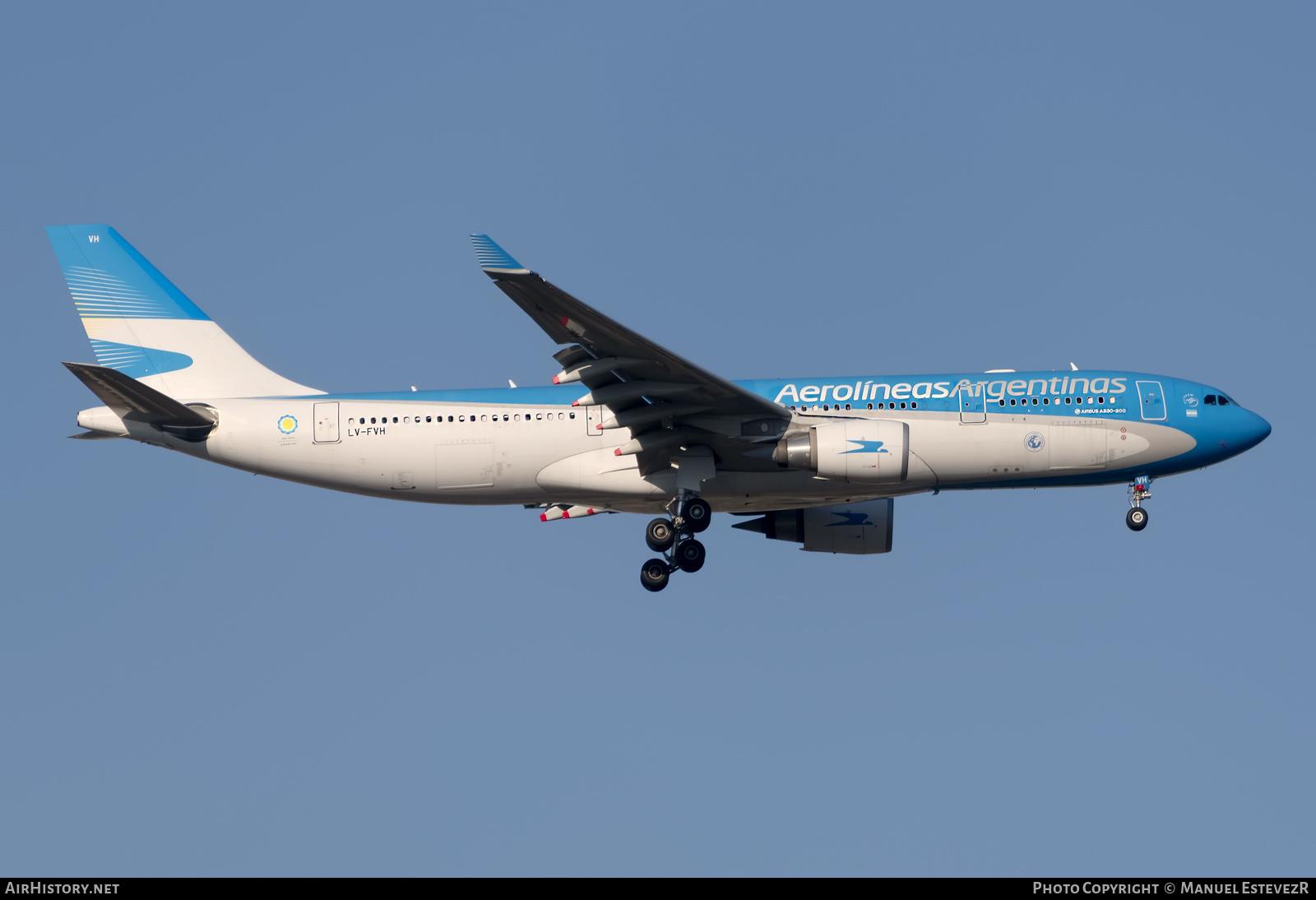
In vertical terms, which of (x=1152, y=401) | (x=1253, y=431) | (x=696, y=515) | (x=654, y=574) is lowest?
(x=654, y=574)

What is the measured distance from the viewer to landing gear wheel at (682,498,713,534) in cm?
3244

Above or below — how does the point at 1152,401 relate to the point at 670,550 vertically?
above

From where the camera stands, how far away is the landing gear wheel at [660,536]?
3288 cm

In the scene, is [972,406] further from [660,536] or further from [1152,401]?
[660,536]

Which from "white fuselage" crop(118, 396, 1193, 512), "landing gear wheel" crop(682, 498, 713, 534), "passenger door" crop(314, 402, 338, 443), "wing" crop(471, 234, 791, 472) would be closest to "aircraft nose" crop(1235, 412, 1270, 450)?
"white fuselage" crop(118, 396, 1193, 512)

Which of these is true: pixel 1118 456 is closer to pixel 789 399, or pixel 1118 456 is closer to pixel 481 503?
pixel 789 399

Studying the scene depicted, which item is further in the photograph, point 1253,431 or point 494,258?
point 1253,431

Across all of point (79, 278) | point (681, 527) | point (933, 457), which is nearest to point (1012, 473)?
point (933, 457)

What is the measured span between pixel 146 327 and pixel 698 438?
14052 mm

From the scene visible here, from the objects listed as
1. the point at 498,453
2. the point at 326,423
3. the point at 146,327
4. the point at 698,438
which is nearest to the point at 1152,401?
the point at 698,438

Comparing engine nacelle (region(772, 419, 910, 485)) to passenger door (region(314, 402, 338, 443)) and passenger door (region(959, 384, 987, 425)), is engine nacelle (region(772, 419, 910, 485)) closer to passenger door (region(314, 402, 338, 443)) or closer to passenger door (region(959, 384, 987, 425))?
A: passenger door (region(959, 384, 987, 425))

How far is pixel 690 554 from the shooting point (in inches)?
1300

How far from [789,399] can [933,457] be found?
3.49 meters

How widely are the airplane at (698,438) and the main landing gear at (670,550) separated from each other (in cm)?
4
